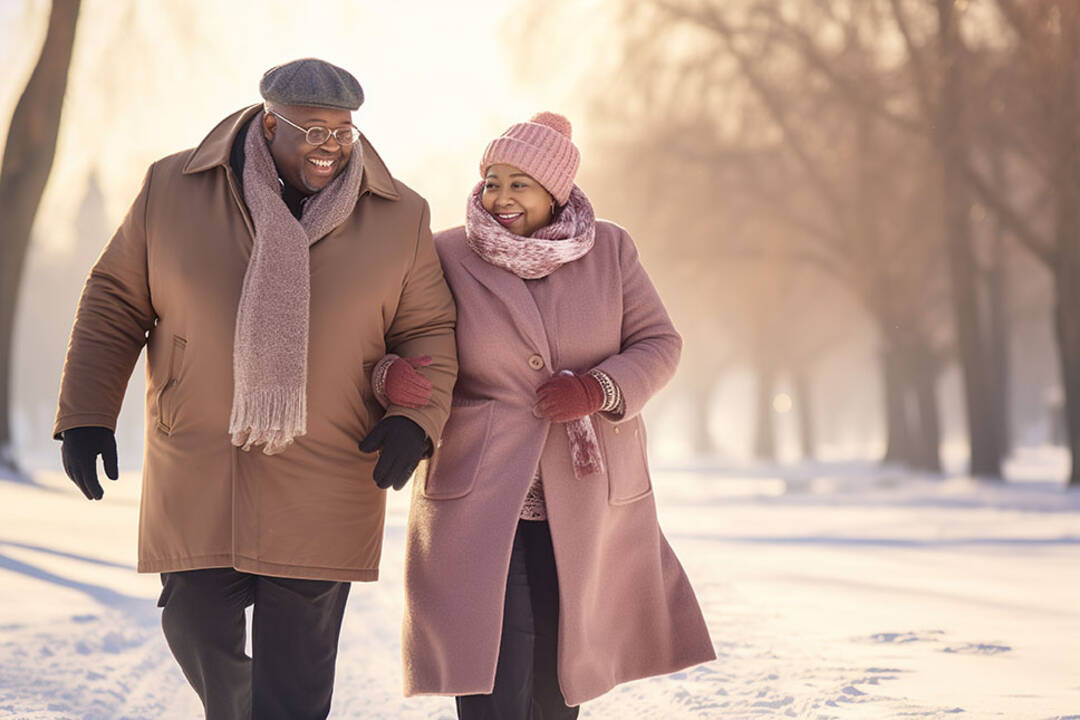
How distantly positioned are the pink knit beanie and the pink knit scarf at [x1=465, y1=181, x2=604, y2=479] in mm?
106

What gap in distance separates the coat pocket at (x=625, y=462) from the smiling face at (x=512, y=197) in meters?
0.66

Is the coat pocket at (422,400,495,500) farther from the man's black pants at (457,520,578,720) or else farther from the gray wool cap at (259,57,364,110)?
the gray wool cap at (259,57,364,110)

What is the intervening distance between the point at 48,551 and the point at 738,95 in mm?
15287

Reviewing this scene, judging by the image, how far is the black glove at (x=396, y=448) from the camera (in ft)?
12.9

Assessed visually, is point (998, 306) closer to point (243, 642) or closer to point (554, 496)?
point (554, 496)

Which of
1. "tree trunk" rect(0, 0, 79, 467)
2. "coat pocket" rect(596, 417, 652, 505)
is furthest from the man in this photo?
"tree trunk" rect(0, 0, 79, 467)

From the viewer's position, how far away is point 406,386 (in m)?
3.96

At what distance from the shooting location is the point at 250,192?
12.9 feet

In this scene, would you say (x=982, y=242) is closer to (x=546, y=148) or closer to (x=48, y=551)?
(x=48, y=551)

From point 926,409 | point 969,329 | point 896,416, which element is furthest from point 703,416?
point 969,329

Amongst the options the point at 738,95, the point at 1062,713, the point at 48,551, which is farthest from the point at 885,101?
the point at 1062,713

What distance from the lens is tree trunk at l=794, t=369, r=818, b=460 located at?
3628 centimetres

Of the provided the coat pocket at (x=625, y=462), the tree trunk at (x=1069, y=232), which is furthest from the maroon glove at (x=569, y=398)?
the tree trunk at (x=1069, y=232)

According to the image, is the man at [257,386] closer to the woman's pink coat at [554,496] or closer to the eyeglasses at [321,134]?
the eyeglasses at [321,134]
